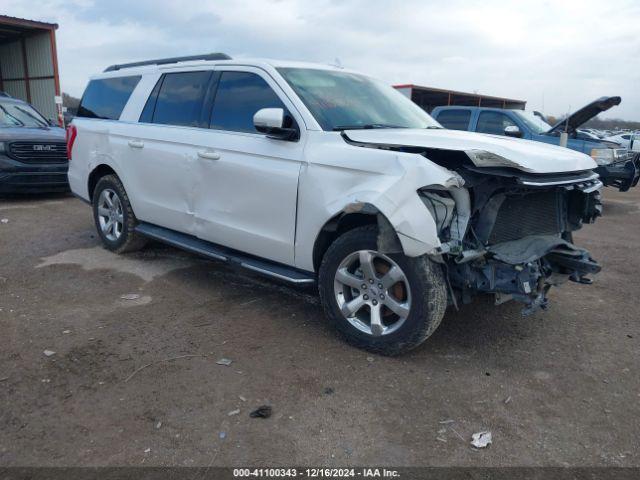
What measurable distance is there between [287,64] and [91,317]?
260 centimetres

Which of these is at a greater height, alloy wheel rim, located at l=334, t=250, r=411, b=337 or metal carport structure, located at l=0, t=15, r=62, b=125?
metal carport structure, located at l=0, t=15, r=62, b=125

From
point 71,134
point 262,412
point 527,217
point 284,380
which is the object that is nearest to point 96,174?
point 71,134

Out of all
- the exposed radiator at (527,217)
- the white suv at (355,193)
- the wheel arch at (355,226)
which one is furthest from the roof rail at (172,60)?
the exposed radiator at (527,217)

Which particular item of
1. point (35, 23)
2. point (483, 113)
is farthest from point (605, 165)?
point (35, 23)

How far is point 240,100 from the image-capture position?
4.38 metres

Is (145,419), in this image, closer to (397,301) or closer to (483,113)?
(397,301)

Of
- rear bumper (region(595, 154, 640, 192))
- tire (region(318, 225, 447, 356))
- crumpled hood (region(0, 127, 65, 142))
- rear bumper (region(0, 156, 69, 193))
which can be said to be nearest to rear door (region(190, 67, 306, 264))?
tire (region(318, 225, 447, 356))

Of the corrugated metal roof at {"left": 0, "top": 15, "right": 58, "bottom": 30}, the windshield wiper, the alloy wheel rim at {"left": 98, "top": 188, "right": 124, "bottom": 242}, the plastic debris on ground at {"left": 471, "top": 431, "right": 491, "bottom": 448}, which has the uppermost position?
the corrugated metal roof at {"left": 0, "top": 15, "right": 58, "bottom": 30}

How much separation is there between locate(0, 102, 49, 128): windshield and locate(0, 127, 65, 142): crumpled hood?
0.80ft

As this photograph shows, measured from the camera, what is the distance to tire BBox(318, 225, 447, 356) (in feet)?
10.8

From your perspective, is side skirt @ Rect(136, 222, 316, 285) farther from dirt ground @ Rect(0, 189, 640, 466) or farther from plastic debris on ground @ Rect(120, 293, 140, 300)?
plastic debris on ground @ Rect(120, 293, 140, 300)

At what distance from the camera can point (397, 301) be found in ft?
11.4

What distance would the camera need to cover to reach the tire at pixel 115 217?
562cm

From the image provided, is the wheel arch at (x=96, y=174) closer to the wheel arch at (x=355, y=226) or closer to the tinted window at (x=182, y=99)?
the tinted window at (x=182, y=99)
